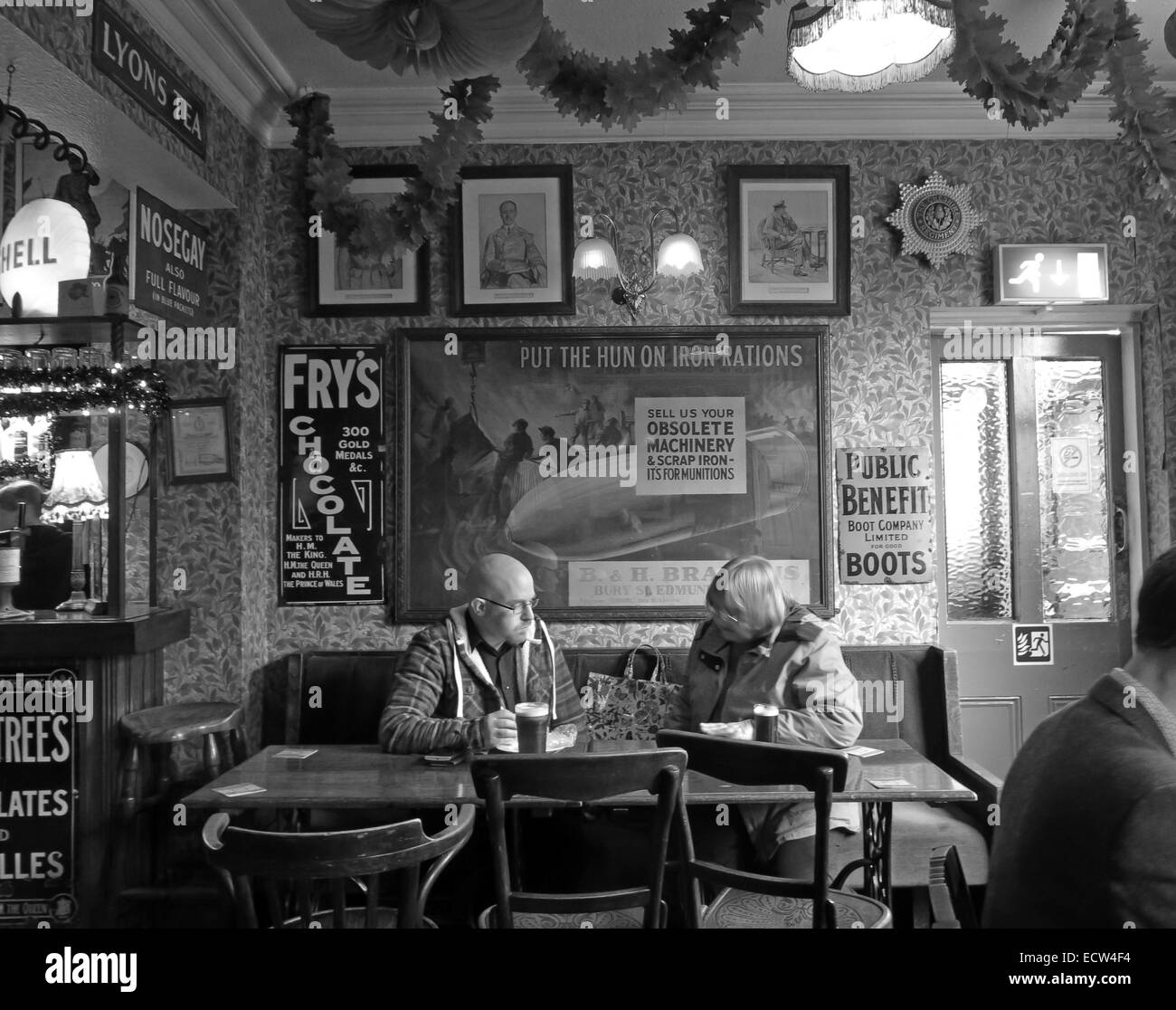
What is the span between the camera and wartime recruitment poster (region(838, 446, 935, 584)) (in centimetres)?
446

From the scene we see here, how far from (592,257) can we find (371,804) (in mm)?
2383

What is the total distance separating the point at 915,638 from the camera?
4465mm

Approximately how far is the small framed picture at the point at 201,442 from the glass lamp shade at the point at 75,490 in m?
0.38

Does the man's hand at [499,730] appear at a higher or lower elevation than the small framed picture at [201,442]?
lower

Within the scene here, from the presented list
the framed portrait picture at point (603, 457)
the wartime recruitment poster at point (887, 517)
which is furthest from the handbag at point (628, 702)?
the wartime recruitment poster at point (887, 517)

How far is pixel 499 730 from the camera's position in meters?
2.89

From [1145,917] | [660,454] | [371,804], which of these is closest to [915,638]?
[660,454]

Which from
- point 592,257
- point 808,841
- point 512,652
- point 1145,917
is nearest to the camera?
point 1145,917

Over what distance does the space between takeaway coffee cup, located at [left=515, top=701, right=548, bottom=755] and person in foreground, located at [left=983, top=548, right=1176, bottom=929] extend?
4.39 feet

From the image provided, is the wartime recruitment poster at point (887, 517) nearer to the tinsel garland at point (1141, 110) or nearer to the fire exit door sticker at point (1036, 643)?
the fire exit door sticker at point (1036, 643)

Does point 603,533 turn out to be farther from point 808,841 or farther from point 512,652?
point 808,841

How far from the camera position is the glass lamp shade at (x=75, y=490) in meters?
3.92

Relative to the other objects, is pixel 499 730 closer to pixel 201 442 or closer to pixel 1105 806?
pixel 1105 806
